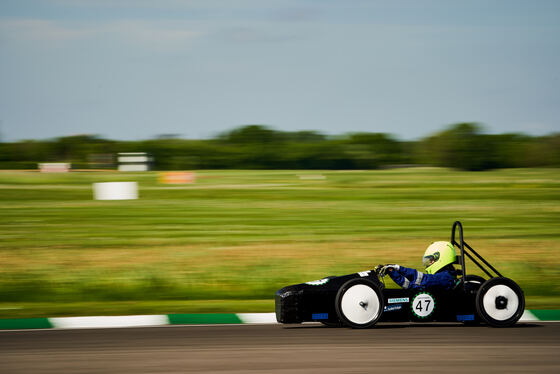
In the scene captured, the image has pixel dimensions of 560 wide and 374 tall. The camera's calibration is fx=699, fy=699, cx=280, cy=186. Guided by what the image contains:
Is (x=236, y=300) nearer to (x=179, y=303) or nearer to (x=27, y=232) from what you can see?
(x=179, y=303)

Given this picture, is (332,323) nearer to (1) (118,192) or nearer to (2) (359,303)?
(2) (359,303)

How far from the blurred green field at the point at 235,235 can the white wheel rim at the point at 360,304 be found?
8.04 ft

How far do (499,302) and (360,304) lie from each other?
Result: 54.9 inches

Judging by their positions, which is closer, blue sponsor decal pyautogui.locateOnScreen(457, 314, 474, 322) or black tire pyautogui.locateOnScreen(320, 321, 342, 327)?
black tire pyautogui.locateOnScreen(320, 321, 342, 327)

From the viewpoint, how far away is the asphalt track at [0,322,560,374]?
5.12 m

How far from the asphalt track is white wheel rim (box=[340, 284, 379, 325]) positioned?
143 mm

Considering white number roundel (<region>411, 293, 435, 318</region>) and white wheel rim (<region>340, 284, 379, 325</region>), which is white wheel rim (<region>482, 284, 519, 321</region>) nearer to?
white number roundel (<region>411, 293, 435, 318</region>)

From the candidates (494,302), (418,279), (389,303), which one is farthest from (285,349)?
(494,302)

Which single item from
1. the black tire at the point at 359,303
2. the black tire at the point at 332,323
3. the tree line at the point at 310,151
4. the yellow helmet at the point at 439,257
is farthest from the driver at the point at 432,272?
the tree line at the point at 310,151

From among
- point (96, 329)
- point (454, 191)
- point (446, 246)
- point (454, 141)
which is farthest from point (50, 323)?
point (454, 141)

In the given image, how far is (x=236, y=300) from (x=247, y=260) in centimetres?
414

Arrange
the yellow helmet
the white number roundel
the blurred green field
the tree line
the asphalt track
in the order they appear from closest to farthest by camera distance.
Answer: the asphalt track, the white number roundel, the yellow helmet, the blurred green field, the tree line

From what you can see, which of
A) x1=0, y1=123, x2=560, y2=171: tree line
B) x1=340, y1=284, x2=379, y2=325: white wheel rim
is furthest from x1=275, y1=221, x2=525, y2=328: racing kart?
x1=0, y1=123, x2=560, y2=171: tree line

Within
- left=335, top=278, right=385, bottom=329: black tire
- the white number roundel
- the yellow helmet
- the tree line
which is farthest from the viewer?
the tree line
